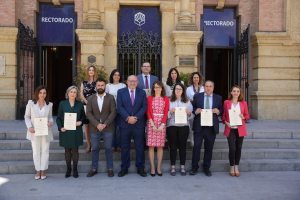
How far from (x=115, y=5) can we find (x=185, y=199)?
8.70 meters

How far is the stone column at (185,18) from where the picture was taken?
33.5 ft

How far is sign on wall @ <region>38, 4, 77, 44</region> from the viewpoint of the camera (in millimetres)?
10977

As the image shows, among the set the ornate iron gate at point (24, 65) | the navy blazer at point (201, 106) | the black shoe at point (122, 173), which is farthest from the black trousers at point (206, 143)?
the ornate iron gate at point (24, 65)

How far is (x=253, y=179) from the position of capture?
17.6ft

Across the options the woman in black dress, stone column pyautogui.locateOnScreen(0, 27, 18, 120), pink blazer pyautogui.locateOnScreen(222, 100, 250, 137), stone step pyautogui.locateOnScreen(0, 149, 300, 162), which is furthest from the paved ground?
stone column pyautogui.locateOnScreen(0, 27, 18, 120)

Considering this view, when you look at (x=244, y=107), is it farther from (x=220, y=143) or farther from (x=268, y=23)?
(x=268, y=23)

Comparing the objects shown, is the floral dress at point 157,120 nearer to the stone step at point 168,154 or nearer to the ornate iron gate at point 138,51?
the stone step at point 168,154

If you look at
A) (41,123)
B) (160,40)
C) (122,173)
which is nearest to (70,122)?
(41,123)

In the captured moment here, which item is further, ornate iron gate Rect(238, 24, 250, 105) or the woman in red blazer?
ornate iron gate Rect(238, 24, 250, 105)

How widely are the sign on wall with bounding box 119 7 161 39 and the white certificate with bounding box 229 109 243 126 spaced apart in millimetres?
6583

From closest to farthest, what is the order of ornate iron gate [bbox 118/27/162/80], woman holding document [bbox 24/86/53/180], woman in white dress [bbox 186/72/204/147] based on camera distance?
woman holding document [bbox 24/86/53/180]
woman in white dress [bbox 186/72/204/147]
ornate iron gate [bbox 118/27/162/80]

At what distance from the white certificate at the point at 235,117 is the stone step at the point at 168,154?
1280 mm

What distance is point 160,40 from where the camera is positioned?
1091 cm

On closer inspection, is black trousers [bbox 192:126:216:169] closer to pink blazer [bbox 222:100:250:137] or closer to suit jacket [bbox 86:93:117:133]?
pink blazer [bbox 222:100:250:137]
